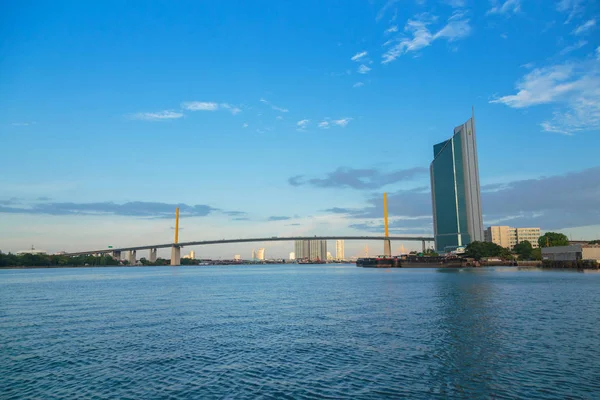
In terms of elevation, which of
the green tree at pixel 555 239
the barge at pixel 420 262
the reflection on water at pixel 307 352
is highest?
the green tree at pixel 555 239

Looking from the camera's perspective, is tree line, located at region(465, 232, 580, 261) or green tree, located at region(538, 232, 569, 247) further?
tree line, located at region(465, 232, 580, 261)

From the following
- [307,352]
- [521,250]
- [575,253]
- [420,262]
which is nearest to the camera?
[307,352]

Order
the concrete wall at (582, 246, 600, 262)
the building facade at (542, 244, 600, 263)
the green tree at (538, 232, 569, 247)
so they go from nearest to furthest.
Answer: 1. the concrete wall at (582, 246, 600, 262)
2. the building facade at (542, 244, 600, 263)
3. the green tree at (538, 232, 569, 247)

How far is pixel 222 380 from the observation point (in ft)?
46.5

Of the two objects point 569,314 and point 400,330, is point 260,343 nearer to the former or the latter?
point 400,330

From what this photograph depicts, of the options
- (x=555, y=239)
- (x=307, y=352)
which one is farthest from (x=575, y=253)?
(x=307, y=352)

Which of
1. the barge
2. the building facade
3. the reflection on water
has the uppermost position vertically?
the building facade

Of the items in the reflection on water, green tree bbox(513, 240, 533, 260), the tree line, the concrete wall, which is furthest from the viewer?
green tree bbox(513, 240, 533, 260)

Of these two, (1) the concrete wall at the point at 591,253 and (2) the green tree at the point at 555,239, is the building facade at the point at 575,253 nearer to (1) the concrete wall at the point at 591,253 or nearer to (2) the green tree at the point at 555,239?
(1) the concrete wall at the point at 591,253

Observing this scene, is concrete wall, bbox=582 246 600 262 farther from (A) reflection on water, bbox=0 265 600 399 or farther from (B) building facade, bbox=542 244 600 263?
(A) reflection on water, bbox=0 265 600 399

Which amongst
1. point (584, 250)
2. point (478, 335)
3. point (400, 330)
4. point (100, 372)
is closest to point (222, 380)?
point (100, 372)

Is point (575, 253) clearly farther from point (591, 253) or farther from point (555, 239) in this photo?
point (555, 239)

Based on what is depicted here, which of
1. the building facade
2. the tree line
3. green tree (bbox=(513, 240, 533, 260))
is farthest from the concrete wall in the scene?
green tree (bbox=(513, 240, 533, 260))

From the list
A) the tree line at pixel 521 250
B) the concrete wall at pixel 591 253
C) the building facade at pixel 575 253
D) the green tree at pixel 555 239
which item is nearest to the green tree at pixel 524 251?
the tree line at pixel 521 250
